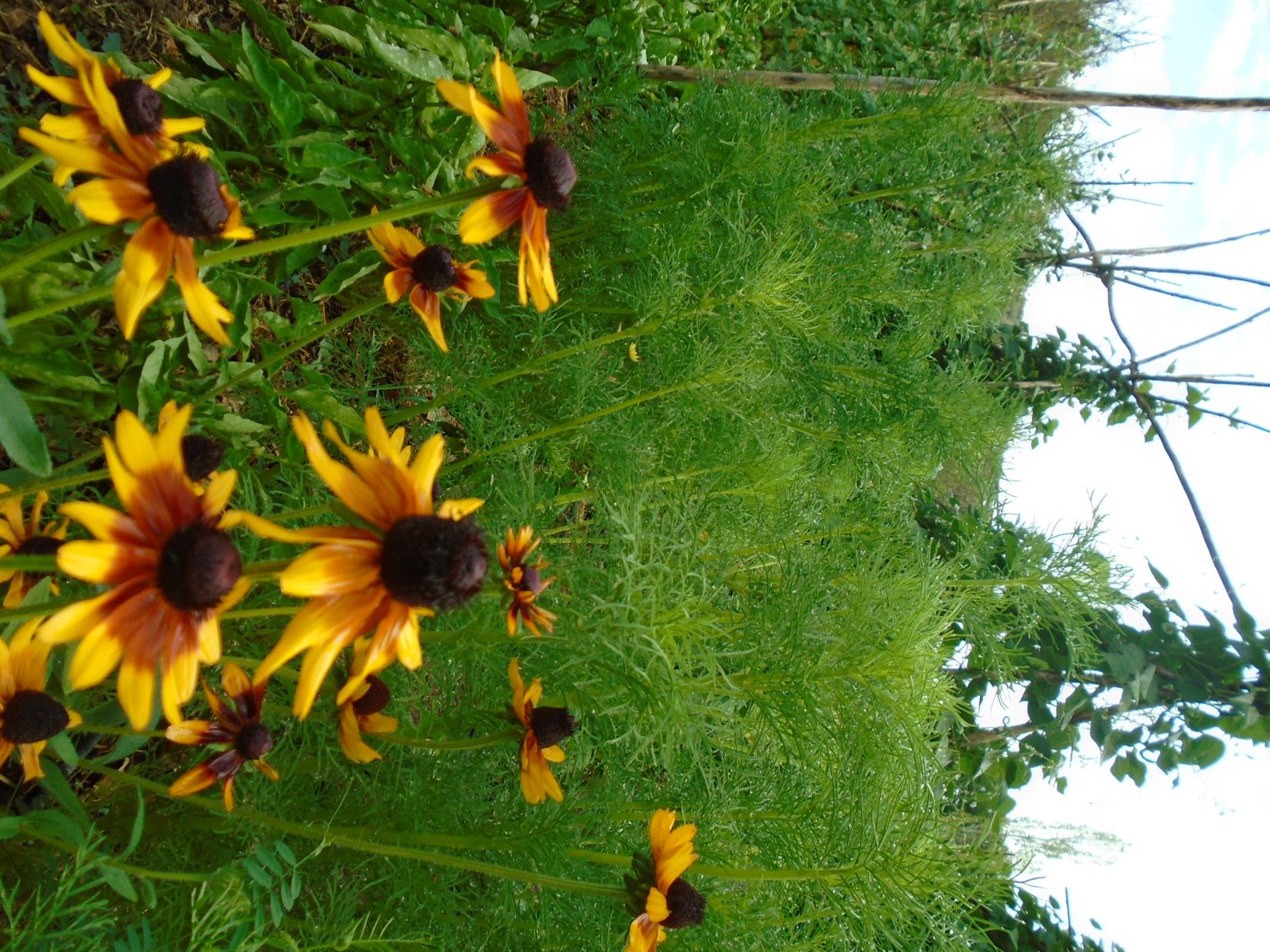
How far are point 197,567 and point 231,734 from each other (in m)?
0.58

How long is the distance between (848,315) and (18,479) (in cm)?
181

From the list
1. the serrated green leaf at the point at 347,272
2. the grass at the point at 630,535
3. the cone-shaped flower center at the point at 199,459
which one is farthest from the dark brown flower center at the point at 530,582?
the serrated green leaf at the point at 347,272

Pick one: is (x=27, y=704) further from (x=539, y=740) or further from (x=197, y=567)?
(x=539, y=740)

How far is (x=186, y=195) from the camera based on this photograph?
71 cm

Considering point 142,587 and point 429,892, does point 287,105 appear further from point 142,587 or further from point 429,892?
point 429,892

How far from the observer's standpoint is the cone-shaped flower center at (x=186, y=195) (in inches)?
27.8

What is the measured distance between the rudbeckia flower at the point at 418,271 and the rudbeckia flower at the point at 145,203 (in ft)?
1.69

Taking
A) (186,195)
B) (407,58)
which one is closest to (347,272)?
(407,58)

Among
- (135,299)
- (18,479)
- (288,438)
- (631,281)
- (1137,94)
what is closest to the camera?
(135,299)

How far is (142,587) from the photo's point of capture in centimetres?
60

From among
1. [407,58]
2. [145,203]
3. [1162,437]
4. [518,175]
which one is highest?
[1162,437]

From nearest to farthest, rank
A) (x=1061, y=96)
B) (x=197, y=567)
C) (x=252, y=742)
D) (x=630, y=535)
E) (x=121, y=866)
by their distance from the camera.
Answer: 1. (x=197, y=567)
2. (x=121, y=866)
3. (x=252, y=742)
4. (x=630, y=535)
5. (x=1061, y=96)

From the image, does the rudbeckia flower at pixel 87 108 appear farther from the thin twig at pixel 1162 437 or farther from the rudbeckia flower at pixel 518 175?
the thin twig at pixel 1162 437

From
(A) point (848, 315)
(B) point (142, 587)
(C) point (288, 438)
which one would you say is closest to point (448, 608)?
(B) point (142, 587)
